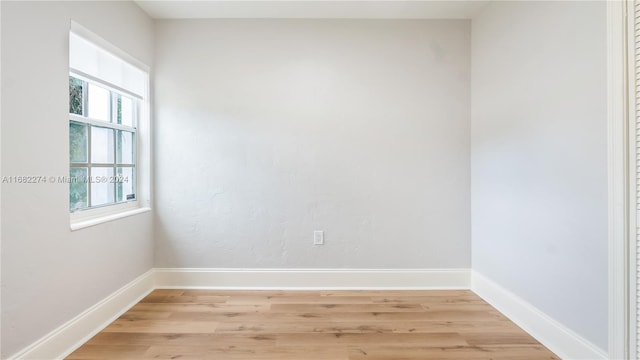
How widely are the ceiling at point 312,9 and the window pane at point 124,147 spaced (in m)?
1.08

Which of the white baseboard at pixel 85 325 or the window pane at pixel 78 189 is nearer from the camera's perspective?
the white baseboard at pixel 85 325

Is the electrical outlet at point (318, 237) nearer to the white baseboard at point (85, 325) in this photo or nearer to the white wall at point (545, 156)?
the white wall at point (545, 156)

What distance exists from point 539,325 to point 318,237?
169cm

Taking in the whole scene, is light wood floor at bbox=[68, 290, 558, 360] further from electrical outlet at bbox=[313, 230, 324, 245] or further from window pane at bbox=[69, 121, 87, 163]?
window pane at bbox=[69, 121, 87, 163]

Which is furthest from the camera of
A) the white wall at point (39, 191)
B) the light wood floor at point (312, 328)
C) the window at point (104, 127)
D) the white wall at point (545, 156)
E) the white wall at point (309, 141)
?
the white wall at point (309, 141)

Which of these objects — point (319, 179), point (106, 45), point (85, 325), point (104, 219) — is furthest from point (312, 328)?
point (106, 45)

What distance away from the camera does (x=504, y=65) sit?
7.43 feet

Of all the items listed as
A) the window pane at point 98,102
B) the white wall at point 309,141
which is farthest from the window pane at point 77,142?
the white wall at point 309,141

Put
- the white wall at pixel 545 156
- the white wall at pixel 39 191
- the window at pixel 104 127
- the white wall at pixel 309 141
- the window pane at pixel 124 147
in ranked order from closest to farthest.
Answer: the white wall at pixel 39 191
the white wall at pixel 545 156
the window at pixel 104 127
the window pane at pixel 124 147
the white wall at pixel 309 141

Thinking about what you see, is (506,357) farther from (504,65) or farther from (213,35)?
(213,35)

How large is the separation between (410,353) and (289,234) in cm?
136

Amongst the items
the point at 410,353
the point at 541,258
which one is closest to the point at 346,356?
the point at 410,353

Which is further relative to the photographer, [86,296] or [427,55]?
[427,55]

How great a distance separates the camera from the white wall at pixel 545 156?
1567 mm
